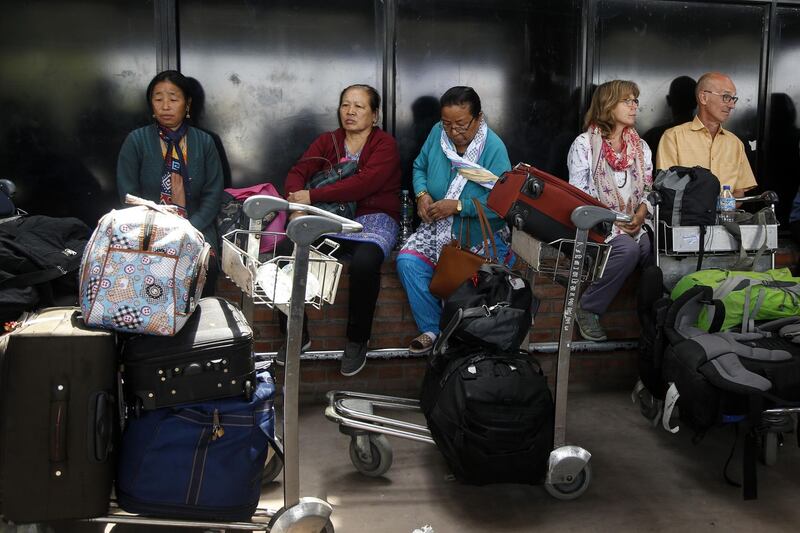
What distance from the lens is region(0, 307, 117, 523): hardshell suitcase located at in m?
2.22

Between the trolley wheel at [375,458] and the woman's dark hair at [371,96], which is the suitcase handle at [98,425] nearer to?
the trolley wheel at [375,458]

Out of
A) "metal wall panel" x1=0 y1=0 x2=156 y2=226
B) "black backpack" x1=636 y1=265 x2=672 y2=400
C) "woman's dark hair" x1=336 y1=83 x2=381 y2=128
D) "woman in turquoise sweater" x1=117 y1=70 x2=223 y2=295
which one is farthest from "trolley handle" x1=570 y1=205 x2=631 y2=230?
"metal wall panel" x1=0 y1=0 x2=156 y2=226

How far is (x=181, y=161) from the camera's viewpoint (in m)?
4.18

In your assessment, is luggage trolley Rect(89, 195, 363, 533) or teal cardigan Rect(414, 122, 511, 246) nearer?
luggage trolley Rect(89, 195, 363, 533)

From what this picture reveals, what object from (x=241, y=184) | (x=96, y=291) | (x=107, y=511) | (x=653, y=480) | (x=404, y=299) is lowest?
(x=653, y=480)

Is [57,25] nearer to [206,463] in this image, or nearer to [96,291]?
[96,291]

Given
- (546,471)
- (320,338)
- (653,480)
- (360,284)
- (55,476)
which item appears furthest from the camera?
(320,338)

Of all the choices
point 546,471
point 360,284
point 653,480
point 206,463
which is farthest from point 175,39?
point 653,480

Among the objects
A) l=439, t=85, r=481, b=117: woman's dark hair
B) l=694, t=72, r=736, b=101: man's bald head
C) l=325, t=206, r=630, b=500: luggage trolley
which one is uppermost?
A: l=694, t=72, r=736, b=101: man's bald head

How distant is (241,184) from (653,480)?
2.77m

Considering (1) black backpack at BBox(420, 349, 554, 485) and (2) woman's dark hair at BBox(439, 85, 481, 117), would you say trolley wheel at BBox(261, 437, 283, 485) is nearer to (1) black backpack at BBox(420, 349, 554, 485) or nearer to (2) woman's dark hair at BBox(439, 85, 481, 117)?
(1) black backpack at BBox(420, 349, 554, 485)

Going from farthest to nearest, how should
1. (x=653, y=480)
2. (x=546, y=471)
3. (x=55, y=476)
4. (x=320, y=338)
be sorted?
(x=320, y=338), (x=653, y=480), (x=546, y=471), (x=55, y=476)

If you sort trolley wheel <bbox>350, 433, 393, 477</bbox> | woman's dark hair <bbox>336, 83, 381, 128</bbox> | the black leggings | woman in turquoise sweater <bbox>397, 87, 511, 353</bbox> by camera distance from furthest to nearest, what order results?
woman's dark hair <bbox>336, 83, 381, 128</bbox>
woman in turquoise sweater <bbox>397, 87, 511, 353</bbox>
the black leggings
trolley wheel <bbox>350, 433, 393, 477</bbox>

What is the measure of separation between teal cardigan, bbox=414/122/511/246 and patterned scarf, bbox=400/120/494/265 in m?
0.04
